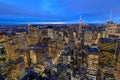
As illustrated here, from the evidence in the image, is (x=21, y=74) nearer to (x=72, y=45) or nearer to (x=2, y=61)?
(x=2, y=61)

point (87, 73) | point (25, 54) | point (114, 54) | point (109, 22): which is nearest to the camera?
point (114, 54)

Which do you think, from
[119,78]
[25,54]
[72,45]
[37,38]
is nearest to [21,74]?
[25,54]

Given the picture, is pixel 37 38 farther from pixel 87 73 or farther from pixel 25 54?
pixel 87 73

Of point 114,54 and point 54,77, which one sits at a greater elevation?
point 114,54

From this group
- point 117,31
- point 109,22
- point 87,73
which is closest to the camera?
point 87,73

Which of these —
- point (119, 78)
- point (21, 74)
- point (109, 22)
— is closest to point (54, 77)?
point (21, 74)

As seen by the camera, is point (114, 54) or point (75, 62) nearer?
point (114, 54)

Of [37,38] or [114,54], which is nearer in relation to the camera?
[114,54]

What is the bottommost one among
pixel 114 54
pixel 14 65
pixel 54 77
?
pixel 54 77

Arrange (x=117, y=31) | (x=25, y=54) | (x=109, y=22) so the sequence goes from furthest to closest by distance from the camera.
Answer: (x=109, y=22) → (x=117, y=31) → (x=25, y=54)
